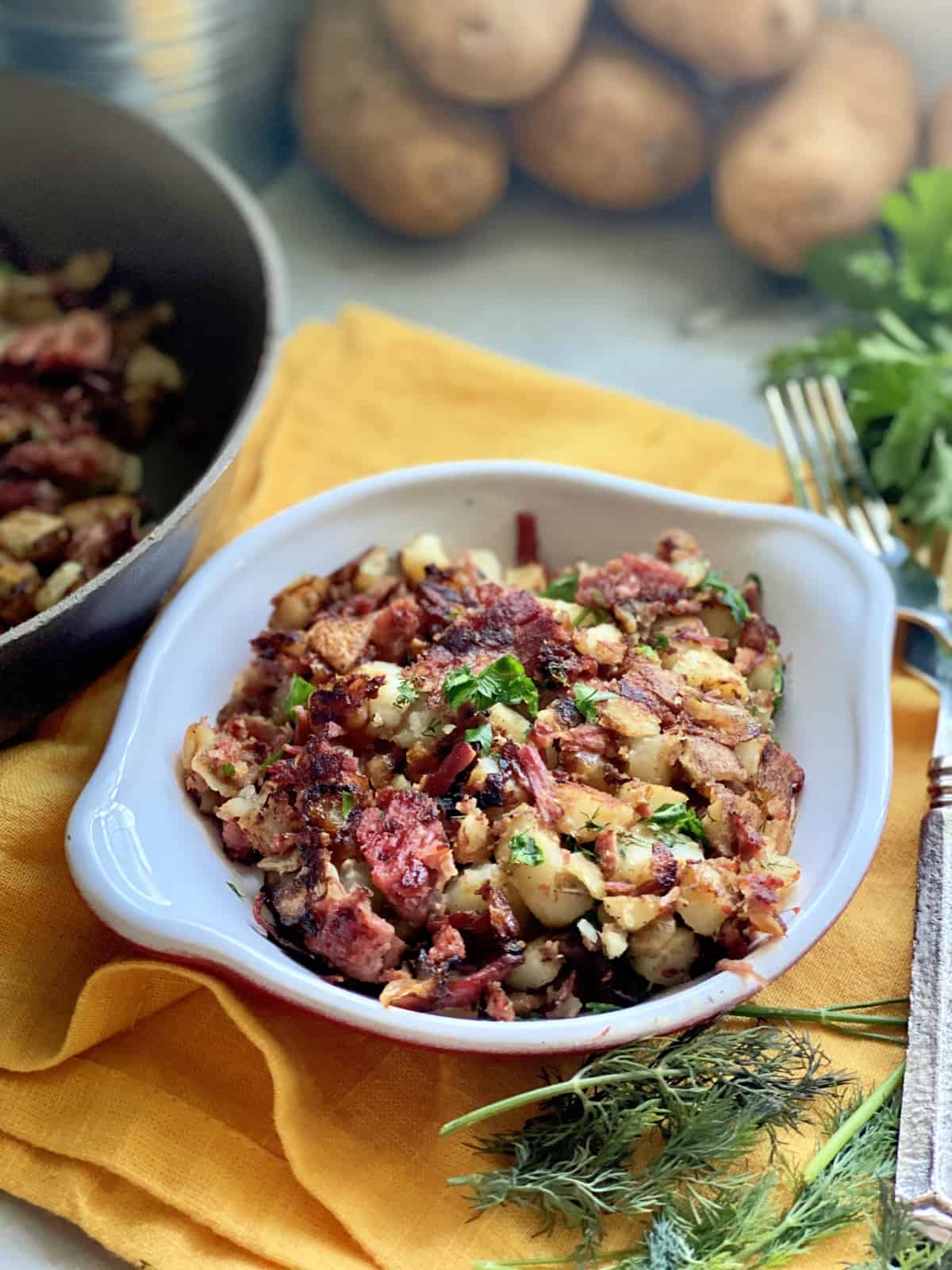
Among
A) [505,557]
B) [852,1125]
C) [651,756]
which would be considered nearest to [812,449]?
[505,557]

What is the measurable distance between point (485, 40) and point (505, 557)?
1.31 meters

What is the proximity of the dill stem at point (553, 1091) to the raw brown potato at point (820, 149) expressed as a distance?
195 centimetres

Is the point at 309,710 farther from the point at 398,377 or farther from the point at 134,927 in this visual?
the point at 398,377

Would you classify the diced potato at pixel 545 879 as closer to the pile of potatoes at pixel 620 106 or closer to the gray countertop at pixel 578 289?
the gray countertop at pixel 578 289

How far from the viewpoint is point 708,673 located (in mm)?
1645

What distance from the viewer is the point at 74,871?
56.9 inches

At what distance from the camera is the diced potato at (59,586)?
1.95 metres

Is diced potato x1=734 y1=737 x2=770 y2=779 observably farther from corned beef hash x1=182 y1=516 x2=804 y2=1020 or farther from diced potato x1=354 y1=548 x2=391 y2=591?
diced potato x1=354 y1=548 x2=391 y2=591

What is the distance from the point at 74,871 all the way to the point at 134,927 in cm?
9

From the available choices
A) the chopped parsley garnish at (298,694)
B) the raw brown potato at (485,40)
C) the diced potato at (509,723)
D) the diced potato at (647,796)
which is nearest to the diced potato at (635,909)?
the diced potato at (647,796)

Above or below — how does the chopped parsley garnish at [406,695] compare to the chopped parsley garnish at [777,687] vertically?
above

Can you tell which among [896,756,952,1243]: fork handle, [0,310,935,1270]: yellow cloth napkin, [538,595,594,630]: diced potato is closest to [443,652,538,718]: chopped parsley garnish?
[538,595,594,630]: diced potato

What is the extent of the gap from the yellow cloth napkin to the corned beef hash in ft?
0.59

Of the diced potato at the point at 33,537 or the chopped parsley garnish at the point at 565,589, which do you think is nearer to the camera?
the chopped parsley garnish at the point at 565,589
